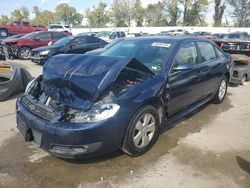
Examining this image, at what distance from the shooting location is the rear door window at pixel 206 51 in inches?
207

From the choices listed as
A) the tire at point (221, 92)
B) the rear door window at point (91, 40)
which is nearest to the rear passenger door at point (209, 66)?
the tire at point (221, 92)

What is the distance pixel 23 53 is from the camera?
48.3 feet

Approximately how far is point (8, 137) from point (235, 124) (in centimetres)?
402

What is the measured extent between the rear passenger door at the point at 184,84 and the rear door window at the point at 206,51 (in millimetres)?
263

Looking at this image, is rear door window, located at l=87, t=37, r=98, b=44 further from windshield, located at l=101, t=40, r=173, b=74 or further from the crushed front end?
the crushed front end

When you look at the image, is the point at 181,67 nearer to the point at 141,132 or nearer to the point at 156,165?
the point at 141,132

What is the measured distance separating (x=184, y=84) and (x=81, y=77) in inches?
69.9

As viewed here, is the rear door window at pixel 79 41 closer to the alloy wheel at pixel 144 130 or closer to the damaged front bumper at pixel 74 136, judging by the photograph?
the alloy wheel at pixel 144 130

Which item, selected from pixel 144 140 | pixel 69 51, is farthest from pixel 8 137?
pixel 69 51

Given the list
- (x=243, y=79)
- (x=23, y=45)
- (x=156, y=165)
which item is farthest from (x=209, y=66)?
(x=23, y=45)

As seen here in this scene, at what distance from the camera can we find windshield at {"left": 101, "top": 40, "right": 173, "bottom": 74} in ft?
14.0

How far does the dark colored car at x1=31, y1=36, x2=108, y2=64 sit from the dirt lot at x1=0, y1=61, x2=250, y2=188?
306 inches

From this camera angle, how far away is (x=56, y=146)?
10.6 ft

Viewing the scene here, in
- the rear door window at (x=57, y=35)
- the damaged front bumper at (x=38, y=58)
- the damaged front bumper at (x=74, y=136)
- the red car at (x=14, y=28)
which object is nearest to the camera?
the damaged front bumper at (x=74, y=136)
